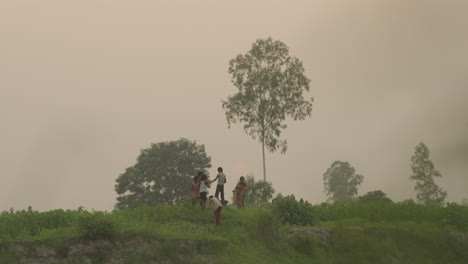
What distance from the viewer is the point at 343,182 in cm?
10519

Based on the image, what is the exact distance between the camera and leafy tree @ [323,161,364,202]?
10488cm

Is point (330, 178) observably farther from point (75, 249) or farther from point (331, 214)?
point (75, 249)

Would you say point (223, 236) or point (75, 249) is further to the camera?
point (223, 236)

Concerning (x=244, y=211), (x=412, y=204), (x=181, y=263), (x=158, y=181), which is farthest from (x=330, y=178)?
(x=181, y=263)

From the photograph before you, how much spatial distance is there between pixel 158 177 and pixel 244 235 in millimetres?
49874

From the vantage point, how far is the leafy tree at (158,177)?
75062 mm

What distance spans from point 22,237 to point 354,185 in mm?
89093

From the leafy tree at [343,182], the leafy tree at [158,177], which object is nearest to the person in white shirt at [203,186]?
the leafy tree at [158,177]

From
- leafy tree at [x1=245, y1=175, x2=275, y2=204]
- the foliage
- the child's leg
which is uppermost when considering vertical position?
leafy tree at [x1=245, y1=175, x2=275, y2=204]

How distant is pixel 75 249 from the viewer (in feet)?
72.5

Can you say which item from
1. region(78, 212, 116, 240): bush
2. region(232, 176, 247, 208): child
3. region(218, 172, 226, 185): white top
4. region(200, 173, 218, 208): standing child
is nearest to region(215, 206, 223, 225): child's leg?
region(200, 173, 218, 208): standing child

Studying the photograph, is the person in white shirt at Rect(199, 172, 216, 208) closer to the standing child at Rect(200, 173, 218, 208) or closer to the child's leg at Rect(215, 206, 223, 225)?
the standing child at Rect(200, 173, 218, 208)

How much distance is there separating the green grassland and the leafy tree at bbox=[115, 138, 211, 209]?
1535 inches

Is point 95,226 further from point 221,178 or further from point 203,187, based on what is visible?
point 221,178
